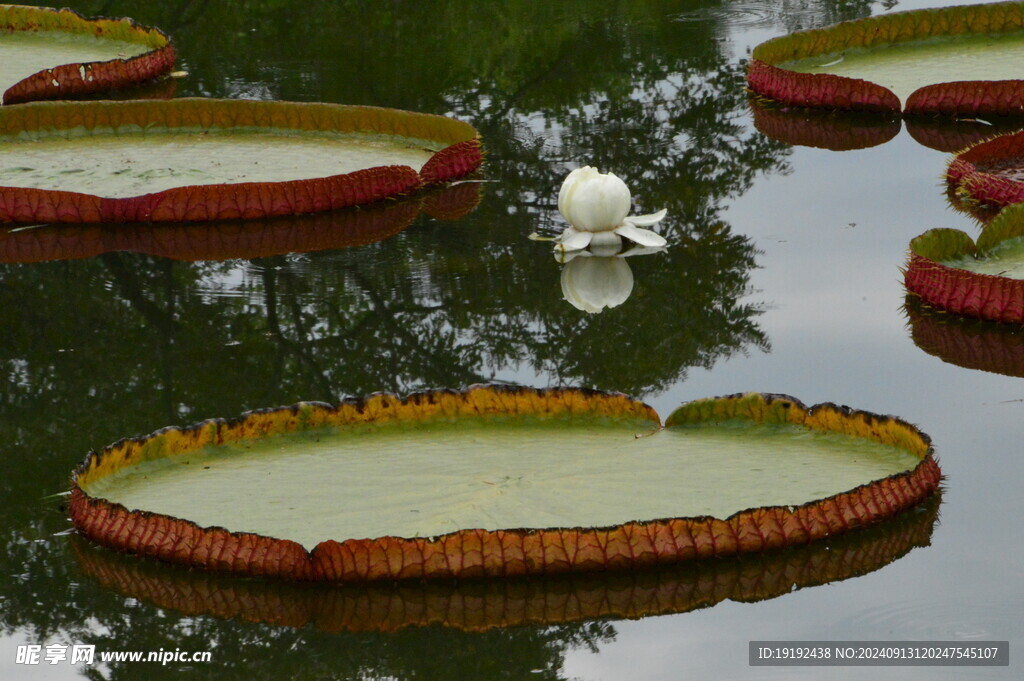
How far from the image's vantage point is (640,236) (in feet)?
17.1

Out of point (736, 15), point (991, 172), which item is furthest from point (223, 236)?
point (736, 15)

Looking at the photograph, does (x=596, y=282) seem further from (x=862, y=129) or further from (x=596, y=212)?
(x=862, y=129)

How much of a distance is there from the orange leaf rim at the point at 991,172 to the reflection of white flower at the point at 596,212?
119 centimetres

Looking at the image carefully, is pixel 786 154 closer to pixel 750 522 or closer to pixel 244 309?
pixel 244 309

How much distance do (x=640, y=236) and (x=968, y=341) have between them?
126 cm

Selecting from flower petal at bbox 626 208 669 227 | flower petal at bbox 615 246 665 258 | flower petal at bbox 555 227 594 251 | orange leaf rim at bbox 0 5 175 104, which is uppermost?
orange leaf rim at bbox 0 5 175 104

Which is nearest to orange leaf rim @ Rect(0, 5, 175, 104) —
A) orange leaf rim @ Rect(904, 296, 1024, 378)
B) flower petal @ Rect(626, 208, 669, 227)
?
flower petal @ Rect(626, 208, 669, 227)

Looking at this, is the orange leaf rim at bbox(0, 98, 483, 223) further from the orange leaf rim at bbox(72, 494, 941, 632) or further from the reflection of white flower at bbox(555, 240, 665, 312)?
the orange leaf rim at bbox(72, 494, 941, 632)

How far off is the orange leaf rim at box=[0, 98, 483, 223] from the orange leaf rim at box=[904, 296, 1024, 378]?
2085 millimetres

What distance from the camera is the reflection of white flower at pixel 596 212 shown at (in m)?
5.09

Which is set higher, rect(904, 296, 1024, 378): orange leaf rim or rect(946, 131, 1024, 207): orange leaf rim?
rect(946, 131, 1024, 207): orange leaf rim

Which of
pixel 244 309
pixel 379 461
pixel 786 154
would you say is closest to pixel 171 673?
pixel 379 461

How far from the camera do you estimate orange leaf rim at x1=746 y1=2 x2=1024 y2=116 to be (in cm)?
665

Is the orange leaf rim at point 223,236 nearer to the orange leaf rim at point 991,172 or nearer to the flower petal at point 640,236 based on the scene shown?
the flower petal at point 640,236
